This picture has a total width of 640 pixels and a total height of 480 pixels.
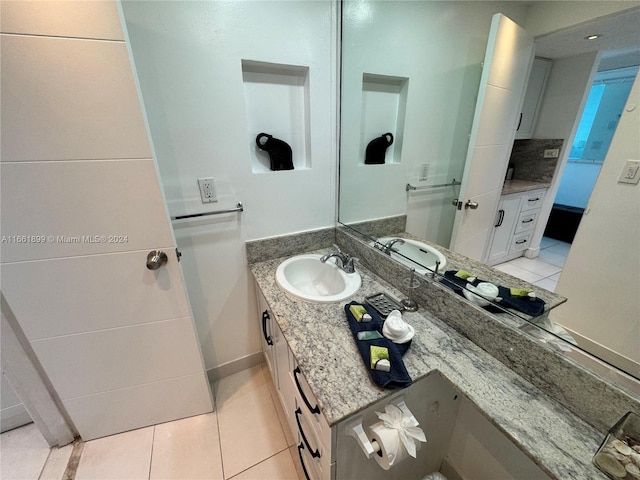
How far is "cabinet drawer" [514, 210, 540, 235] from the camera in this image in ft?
2.61

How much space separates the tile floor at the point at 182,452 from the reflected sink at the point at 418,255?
109 cm

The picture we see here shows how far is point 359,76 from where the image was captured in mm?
1320

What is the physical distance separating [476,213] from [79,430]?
6.96ft

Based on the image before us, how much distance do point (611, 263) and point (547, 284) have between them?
0.15 metres

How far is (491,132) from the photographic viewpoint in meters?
0.88

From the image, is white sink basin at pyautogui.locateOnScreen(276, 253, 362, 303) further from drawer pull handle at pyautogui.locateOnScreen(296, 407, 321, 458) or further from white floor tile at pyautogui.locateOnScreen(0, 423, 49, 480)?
white floor tile at pyautogui.locateOnScreen(0, 423, 49, 480)

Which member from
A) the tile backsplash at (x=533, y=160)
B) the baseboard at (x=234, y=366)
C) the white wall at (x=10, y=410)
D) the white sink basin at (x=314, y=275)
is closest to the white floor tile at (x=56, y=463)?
the white wall at (x=10, y=410)

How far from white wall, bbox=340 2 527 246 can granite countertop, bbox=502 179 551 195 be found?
0.60ft

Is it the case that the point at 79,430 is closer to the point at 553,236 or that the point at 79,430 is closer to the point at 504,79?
the point at 553,236

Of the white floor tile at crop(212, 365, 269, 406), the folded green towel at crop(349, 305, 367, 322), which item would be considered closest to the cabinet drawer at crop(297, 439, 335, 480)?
the folded green towel at crop(349, 305, 367, 322)

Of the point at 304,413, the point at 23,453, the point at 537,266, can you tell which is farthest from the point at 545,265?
the point at 23,453

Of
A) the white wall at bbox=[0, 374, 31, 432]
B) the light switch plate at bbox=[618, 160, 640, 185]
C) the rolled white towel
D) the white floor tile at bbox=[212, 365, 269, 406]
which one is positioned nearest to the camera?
the light switch plate at bbox=[618, 160, 640, 185]

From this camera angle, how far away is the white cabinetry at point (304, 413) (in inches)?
29.9

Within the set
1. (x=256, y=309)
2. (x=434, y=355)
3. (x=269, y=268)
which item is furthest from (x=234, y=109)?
(x=434, y=355)
